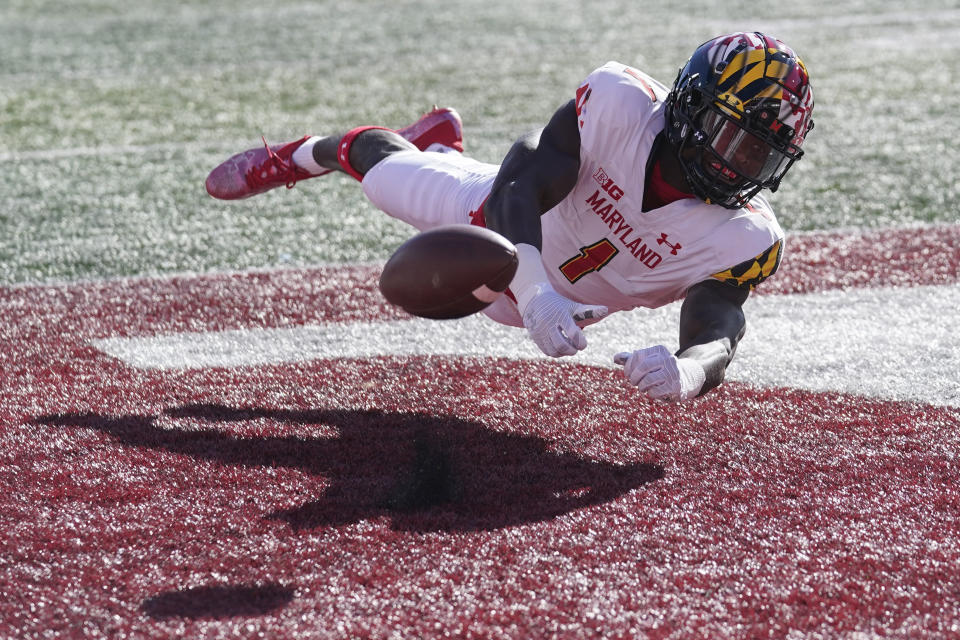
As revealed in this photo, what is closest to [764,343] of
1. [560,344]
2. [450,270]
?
[560,344]

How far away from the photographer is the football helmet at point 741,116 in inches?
112

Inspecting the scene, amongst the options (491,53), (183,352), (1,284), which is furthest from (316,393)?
(491,53)

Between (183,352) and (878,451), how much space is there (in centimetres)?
191

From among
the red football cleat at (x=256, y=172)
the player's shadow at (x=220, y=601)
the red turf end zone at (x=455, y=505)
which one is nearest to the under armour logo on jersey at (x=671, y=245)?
the red turf end zone at (x=455, y=505)

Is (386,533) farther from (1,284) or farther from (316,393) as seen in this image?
(1,284)

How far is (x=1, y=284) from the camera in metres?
A: 4.28

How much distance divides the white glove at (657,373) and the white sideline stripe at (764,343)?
88cm

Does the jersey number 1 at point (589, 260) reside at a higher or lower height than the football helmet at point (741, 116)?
lower

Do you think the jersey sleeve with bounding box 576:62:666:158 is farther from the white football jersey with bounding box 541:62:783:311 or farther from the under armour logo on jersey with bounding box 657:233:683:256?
the under armour logo on jersey with bounding box 657:233:683:256

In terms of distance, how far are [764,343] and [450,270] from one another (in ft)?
→ 4.85

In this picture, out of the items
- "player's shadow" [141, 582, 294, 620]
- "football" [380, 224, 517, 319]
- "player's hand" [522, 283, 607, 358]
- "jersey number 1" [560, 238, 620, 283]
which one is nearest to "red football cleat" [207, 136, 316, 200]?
"jersey number 1" [560, 238, 620, 283]

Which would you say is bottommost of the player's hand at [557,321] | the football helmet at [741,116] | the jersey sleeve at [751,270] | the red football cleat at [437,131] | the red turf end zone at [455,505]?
the red turf end zone at [455,505]

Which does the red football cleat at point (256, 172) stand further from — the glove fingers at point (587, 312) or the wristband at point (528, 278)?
the glove fingers at point (587, 312)

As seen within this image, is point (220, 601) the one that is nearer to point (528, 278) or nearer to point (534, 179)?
point (528, 278)
